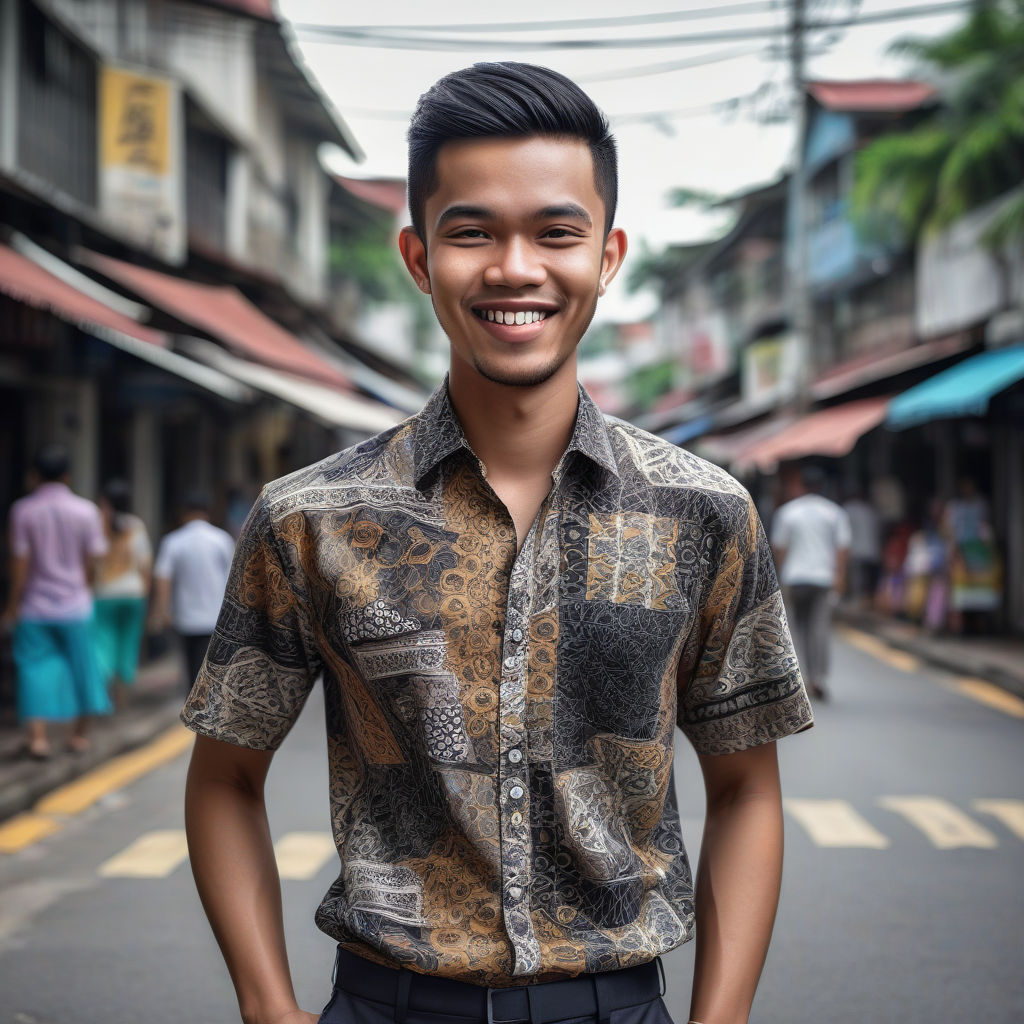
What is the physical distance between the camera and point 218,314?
14.7 metres

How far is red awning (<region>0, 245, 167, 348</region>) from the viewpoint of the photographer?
8.48 m

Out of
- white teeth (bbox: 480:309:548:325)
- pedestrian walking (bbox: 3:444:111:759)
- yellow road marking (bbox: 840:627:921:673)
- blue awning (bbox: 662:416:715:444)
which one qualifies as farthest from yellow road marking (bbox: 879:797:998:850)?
blue awning (bbox: 662:416:715:444)

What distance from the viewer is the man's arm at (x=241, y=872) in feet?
5.58

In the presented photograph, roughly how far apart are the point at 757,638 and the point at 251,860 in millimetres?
680

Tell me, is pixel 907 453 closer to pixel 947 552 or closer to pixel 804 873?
pixel 947 552

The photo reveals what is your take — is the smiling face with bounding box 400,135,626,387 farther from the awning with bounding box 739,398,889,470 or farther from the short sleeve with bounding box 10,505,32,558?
the awning with bounding box 739,398,889,470

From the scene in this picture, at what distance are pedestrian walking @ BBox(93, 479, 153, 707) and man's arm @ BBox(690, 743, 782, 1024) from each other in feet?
28.9

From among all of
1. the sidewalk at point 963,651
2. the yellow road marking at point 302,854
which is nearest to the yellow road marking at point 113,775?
the yellow road marking at point 302,854

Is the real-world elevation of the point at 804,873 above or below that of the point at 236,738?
below

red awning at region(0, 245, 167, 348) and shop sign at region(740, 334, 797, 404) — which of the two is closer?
red awning at region(0, 245, 167, 348)

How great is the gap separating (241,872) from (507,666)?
44cm

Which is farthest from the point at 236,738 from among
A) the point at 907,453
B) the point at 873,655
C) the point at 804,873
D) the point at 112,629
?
the point at 907,453

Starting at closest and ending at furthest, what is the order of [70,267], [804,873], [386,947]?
[386,947] → [804,873] → [70,267]

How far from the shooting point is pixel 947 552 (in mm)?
16484
